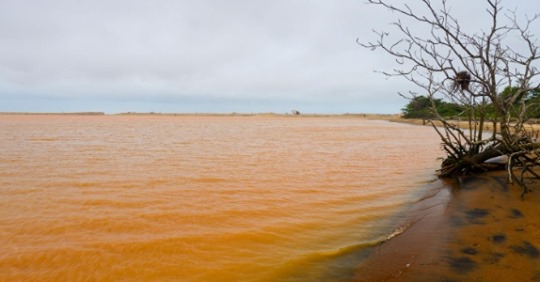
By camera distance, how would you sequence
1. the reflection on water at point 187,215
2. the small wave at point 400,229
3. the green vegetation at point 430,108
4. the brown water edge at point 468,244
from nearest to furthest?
the brown water edge at point 468,244 → the reflection on water at point 187,215 → the small wave at point 400,229 → the green vegetation at point 430,108

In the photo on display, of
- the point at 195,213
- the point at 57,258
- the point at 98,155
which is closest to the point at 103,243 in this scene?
the point at 57,258

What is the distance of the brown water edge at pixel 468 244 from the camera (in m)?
3.34

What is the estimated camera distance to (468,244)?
3936mm

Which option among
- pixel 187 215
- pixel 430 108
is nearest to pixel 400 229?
pixel 187 215

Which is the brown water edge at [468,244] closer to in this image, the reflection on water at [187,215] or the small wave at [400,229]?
the small wave at [400,229]

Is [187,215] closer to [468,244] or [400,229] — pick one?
[400,229]

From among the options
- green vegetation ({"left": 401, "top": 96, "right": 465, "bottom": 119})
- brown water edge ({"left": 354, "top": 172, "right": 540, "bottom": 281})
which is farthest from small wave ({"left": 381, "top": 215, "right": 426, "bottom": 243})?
green vegetation ({"left": 401, "top": 96, "right": 465, "bottom": 119})

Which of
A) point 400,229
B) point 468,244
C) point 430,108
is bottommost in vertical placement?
point 400,229

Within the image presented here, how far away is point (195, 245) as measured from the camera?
4.38 metres

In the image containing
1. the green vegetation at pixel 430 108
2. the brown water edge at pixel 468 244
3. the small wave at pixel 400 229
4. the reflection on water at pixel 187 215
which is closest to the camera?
the brown water edge at pixel 468 244

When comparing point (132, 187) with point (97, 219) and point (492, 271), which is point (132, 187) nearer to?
point (97, 219)


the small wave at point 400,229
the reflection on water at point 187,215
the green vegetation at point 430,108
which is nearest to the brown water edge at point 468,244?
the small wave at point 400,229

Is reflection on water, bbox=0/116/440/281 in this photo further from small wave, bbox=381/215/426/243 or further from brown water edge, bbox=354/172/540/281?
brown water edge, bbox=354/172/540/281

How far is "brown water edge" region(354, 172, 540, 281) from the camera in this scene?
11.0 ft
